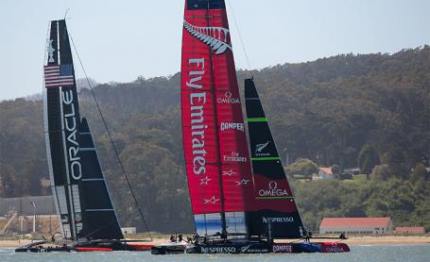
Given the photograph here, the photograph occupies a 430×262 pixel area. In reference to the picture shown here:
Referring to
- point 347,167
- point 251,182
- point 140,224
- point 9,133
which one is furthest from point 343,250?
point 9,133

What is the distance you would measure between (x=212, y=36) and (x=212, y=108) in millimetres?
2767

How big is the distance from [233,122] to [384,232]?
41.9 m

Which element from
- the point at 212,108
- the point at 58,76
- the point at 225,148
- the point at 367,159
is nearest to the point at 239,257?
the point at 225,148

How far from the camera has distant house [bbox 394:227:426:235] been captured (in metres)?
89.9

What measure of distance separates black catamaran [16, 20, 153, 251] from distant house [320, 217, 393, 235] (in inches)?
1366

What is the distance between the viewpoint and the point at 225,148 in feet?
166

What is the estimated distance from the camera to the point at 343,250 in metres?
52.1

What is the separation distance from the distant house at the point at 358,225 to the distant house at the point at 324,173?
2557 centimetres

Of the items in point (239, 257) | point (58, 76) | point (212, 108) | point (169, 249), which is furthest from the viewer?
point (58, 76)

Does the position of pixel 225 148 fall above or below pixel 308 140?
below

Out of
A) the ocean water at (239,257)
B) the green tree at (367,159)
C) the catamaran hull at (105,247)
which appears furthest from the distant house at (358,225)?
the catamaran hull at (105,247)

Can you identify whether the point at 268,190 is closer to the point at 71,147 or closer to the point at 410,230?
the point at 71,147

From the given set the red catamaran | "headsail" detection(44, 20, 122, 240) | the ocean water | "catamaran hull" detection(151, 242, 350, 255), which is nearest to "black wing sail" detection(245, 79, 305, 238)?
the red catamaran

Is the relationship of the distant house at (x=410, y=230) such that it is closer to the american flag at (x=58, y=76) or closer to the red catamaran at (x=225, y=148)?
the american flag at (x=58, y=76)
